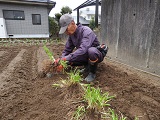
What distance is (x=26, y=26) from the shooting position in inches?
387

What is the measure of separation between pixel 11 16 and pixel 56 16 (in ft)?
14.6

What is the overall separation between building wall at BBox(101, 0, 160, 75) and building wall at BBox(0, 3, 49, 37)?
282 inches

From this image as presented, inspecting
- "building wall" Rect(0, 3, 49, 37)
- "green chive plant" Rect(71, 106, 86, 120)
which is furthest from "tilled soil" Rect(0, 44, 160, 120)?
"building wall" Rect(0, 3, 49, 37)

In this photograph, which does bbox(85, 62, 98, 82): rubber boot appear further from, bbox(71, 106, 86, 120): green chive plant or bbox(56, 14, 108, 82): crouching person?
bbox(71, 106, 86, 120): green chive plant

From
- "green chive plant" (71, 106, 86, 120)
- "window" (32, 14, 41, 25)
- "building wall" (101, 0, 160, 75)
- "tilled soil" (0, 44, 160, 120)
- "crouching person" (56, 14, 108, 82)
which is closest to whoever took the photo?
"green chive plant" (71, 106, 86, 120)

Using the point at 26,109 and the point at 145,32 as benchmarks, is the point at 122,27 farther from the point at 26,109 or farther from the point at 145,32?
the point at 26,109

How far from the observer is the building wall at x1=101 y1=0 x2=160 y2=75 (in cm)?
264

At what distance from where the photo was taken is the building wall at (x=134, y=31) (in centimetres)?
264

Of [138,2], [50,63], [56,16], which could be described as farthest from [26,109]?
[56,16]

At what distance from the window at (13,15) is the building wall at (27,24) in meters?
0.21

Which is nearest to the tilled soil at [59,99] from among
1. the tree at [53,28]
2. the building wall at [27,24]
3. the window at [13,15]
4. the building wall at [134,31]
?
the building wall at [134,31]

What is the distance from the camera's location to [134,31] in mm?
3127

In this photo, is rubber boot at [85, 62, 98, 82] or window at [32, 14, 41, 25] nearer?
rubber boot at [85, 62, 98, 82]

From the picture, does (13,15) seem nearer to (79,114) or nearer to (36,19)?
(36,19)
